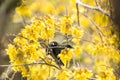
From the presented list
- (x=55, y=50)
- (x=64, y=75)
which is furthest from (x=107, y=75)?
(x=55, y=50)

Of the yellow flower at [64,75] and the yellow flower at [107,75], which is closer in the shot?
the yellow flower at [107,75]

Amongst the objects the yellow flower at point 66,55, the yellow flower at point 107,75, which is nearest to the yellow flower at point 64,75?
the yellow flower at point 66,55

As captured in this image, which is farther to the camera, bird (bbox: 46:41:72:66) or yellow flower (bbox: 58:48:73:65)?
bird (bbox: 46:41:72:66)

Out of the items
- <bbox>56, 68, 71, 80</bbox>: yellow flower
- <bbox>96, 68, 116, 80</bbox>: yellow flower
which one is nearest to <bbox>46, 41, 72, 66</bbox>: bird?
<bbox>56, 68, 71, 80</bbox>: yellow flower

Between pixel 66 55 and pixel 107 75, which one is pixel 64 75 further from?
pixel 107 75

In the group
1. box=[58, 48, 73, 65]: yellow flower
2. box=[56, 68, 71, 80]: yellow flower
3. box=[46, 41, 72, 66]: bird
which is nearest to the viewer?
box=[56, 68, 71, 80]: yellow flower

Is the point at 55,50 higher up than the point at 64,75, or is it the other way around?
the point at 55,50

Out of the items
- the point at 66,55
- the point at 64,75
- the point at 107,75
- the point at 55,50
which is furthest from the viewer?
the point at 55,50

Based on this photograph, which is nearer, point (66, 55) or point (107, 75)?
point (107, 75)

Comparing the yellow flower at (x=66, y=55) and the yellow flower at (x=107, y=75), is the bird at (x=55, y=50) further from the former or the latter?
the yellow flower at (x=107, y=75)

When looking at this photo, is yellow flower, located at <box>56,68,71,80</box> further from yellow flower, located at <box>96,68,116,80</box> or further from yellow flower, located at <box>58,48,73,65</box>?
yellow flower, located at <box>96,68,116,80</box>

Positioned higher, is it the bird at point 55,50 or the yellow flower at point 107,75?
the bird at point 55,50

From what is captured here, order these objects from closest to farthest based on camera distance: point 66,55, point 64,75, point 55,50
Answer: point 64,75
point 66,55
point 55,50

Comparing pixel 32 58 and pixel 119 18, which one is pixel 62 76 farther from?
pixel 119 18
